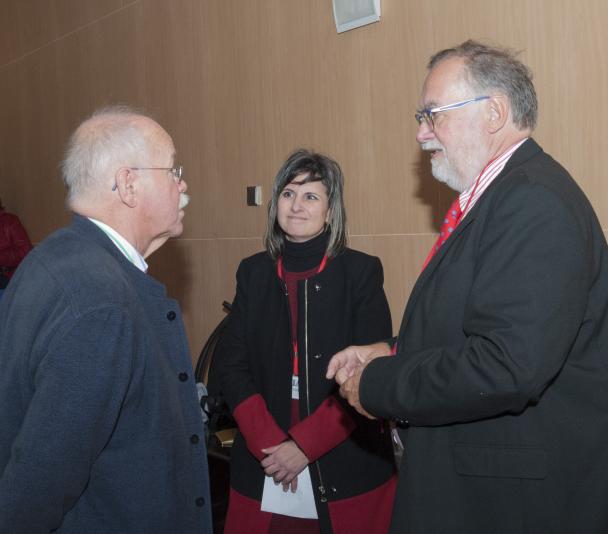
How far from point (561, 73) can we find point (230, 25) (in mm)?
2291

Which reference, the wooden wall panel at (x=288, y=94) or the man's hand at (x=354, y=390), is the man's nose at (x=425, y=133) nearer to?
the man's hand at (x=354, y=390)

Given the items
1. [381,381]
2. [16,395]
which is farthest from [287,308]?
[16,395]

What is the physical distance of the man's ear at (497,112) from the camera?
1.67m

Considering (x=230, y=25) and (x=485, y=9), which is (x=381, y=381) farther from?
(x=230, y=25)

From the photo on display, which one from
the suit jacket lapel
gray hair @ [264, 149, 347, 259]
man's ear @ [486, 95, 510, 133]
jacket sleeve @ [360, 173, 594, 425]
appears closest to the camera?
jacket sleeve @ [360, 173, 594, 425]

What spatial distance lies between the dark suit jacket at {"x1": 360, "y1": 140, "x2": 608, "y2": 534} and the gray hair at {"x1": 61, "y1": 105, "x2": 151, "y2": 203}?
2.60 ft

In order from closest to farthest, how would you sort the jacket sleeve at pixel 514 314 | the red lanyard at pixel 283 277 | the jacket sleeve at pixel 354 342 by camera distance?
the jacket sleeve at pixel 514 314, the jacket sleeve at pixel 354 342, the red lanyard at pixel 283 277

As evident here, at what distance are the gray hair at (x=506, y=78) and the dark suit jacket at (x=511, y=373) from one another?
0.13 meters

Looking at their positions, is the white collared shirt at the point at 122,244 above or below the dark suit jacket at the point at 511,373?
above

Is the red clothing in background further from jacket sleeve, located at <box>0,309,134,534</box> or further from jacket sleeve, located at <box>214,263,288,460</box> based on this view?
jacket sleeve, located at <box>0,309,134,534</box>

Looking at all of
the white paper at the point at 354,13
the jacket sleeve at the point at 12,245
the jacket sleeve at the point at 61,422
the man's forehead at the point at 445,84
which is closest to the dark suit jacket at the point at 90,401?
the jacket sleeve at the point at 61,422

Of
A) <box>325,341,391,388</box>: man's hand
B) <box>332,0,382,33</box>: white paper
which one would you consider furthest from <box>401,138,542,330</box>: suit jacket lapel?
<box>332,0,382,33</box>: white paper

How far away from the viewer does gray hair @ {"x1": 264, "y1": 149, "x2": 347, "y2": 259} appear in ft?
8.77

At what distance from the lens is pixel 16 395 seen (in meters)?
1.49
